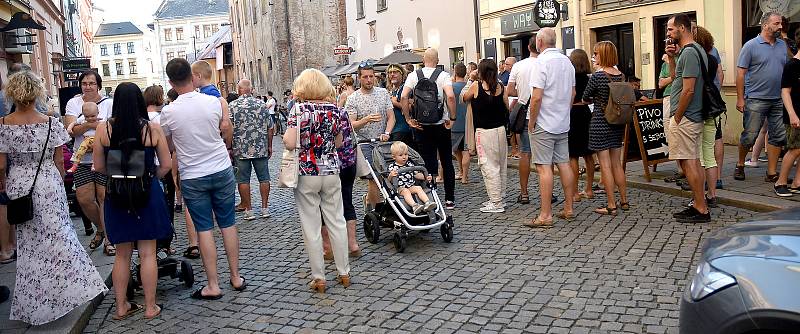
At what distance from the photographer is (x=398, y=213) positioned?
7.07 meters

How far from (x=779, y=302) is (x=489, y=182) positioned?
5.78 metres

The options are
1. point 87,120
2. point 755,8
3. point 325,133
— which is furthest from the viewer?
point 755,8

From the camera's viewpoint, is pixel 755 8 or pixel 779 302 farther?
pixel 755 8

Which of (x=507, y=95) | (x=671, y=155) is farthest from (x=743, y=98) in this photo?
(x=507, y=95)

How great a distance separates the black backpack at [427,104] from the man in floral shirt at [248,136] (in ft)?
5.77

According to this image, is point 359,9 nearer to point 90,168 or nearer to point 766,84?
point 766,84

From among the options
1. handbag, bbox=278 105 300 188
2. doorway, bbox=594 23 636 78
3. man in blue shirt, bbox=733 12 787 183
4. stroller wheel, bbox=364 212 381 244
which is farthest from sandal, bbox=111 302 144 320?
doorway, bbox=594 23 636 78

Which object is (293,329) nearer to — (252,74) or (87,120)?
(87,120)

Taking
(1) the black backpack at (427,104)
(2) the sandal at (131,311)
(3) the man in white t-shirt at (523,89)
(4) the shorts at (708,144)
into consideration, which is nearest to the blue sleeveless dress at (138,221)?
(2) the sandal at (131,311)

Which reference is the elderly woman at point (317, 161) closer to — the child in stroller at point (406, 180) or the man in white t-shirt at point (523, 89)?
the child in stroller at point (406, 180)

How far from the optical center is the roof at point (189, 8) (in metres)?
107

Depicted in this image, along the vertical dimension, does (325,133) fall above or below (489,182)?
above

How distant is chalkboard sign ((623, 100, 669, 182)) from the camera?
9.58 metres

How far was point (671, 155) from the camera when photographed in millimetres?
7477
